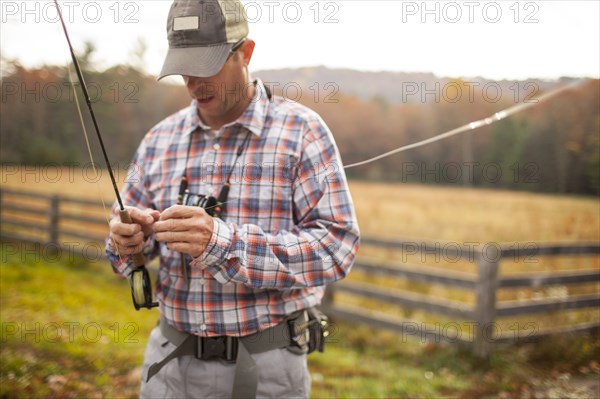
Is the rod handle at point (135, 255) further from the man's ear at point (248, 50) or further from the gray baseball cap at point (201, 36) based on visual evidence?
the man's ear at point (248, 50)

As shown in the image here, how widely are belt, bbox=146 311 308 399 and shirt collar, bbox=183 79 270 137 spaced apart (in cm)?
87

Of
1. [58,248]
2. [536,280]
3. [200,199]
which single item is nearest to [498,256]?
[536,280]

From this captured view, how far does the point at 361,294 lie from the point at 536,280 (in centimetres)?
214

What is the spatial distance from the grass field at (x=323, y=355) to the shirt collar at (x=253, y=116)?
1.70ft

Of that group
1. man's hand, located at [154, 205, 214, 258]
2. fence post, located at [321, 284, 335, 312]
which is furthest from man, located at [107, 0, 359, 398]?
fence post, located at [321, 284, 335, 312]

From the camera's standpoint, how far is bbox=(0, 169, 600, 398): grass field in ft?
13.1

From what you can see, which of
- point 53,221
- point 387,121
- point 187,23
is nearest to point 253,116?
point 187,23

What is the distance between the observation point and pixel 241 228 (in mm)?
1952

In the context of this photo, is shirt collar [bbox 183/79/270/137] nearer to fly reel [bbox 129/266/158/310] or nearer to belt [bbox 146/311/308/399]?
fly reel [bbox 129/266/158/310]

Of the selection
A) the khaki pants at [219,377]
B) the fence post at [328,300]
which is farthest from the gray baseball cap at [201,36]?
the fence post at [328,300]

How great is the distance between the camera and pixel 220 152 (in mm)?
2207

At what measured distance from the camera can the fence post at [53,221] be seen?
34.5 ft

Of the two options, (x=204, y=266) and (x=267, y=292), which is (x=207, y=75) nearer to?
(x=204, y=266)

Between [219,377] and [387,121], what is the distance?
13632 millimetres
